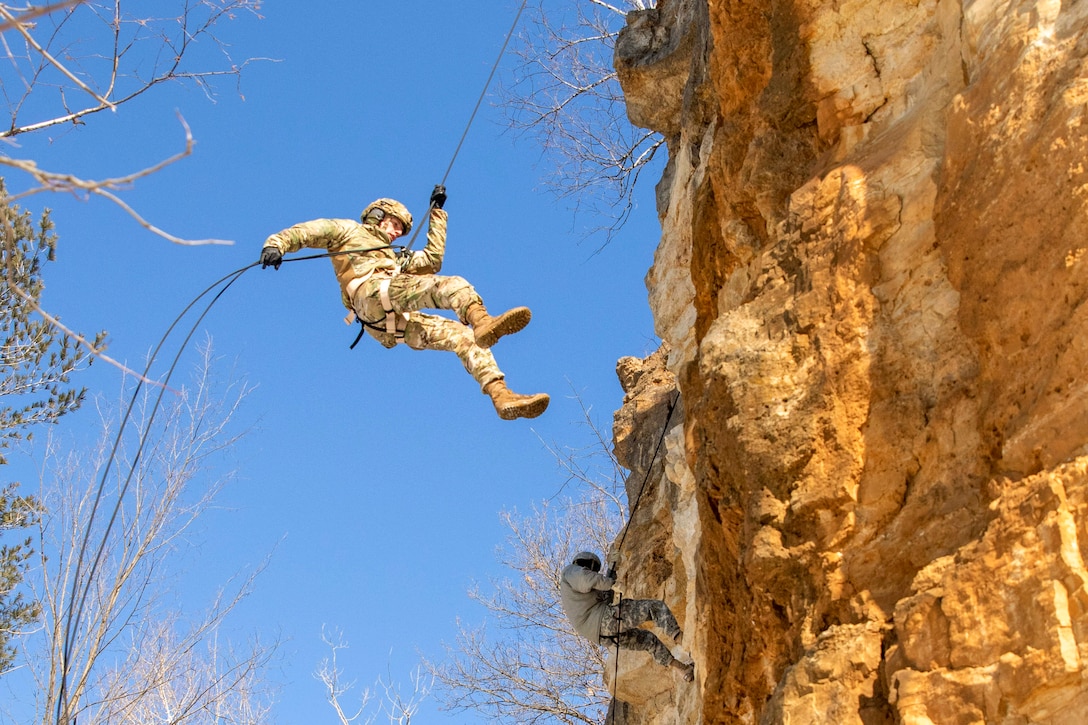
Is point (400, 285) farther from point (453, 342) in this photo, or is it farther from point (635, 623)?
point (635, 623)

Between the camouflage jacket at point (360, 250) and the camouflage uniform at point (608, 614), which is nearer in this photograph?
the camouflage uniform at point (608, 614)

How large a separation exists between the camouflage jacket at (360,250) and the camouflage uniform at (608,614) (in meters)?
2.82

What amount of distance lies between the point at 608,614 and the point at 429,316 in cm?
274

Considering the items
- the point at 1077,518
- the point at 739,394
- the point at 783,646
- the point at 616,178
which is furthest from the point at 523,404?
the point at 616,178

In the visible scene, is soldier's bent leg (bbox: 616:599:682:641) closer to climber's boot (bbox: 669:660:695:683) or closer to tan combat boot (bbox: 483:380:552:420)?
climber's boot (bbox: 669:660:695:683)

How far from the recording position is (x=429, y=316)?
10195 millimetres

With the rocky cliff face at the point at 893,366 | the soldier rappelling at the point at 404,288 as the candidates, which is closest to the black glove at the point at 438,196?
the soldier rappelling at the point at 404,288

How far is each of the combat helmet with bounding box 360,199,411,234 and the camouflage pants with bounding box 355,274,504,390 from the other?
2.78ft

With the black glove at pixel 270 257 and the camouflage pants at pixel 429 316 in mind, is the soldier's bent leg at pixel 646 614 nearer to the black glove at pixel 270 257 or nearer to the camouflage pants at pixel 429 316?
the camouflage pants at pixel 429 316

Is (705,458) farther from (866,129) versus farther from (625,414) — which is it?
(625,414)

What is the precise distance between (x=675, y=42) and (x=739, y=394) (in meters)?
5.66

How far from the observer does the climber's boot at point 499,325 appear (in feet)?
29.9

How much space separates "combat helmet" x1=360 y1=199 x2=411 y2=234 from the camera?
1105 centimetres

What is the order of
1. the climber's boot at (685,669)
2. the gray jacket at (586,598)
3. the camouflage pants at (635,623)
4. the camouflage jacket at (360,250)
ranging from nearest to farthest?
the climber's boot at (685,669) → the camouflage pants at (635,623) → the gray jacket at (586,598) → the camouflage jacket at (360,250)
